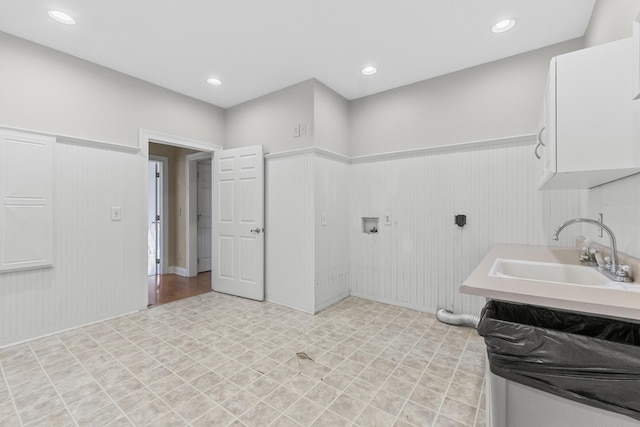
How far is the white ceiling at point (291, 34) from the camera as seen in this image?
215 centimetres

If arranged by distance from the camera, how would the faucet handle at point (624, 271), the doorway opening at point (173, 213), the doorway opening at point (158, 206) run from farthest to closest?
the doorway opening at point (158, 206) → the doorway opening at point (173, 213) → the faucet handle at point (624, 271)

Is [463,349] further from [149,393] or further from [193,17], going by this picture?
[193,17]

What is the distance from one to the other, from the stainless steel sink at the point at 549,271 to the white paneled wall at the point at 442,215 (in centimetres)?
112

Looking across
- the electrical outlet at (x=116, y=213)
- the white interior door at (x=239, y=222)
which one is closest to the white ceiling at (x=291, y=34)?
the white interior door at (x=239, y=222)

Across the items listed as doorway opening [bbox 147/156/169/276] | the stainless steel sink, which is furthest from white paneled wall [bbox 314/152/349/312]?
doorway opening [bbox 147/156/169/276]

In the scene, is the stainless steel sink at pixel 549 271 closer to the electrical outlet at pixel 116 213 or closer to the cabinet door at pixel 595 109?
the cabinet door at pixel 595 109

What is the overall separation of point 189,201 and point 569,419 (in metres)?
5.20

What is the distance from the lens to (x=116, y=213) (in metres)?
3.07

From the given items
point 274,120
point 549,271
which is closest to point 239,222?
point 274,120

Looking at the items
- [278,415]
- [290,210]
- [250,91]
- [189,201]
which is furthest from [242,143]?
[278,415]

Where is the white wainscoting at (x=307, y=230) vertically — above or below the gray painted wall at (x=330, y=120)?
below

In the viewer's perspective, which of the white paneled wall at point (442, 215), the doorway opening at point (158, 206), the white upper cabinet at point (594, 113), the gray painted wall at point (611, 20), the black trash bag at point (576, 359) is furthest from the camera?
the doorway opening at point (158, 206)

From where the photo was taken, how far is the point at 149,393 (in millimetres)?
1814

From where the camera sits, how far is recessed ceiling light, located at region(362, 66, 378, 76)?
3.08 m
